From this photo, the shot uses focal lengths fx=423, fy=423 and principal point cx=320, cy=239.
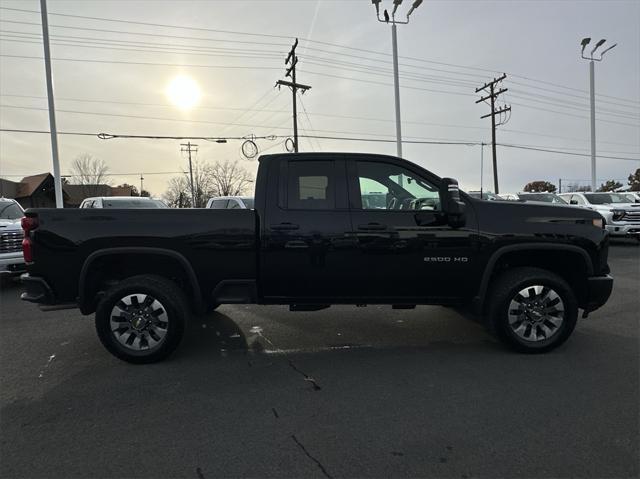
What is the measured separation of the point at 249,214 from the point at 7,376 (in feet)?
8.96

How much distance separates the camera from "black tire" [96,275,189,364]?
4.16 m

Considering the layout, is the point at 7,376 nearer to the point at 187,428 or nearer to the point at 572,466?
the point at 187,428

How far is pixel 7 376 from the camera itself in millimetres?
3988

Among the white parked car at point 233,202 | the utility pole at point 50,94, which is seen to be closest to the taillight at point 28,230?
the white parked car at point 233,202

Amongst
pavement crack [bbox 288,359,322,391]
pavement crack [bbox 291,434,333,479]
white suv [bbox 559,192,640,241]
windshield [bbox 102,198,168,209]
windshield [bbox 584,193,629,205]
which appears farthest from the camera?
windshield [bbox 584,193,629,205]

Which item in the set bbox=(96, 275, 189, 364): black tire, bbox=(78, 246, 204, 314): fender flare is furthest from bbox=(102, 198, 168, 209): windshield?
bbox=(96, 275, 189, 364): black tire

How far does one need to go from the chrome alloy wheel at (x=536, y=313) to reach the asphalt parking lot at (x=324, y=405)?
0.25m

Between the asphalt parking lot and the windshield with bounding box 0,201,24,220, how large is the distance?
505 centimetres

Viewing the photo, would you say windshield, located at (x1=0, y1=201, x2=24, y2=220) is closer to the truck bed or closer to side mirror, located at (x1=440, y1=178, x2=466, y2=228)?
the truck bed

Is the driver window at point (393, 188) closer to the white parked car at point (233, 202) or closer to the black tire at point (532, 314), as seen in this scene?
the black tire at point (532, 314)

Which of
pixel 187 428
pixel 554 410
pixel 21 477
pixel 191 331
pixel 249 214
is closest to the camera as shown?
pixel 21 477

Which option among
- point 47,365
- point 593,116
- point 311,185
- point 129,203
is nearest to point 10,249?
point 129,203

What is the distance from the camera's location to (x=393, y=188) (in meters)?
4.47

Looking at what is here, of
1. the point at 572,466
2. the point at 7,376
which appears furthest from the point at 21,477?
the point at 572,466
